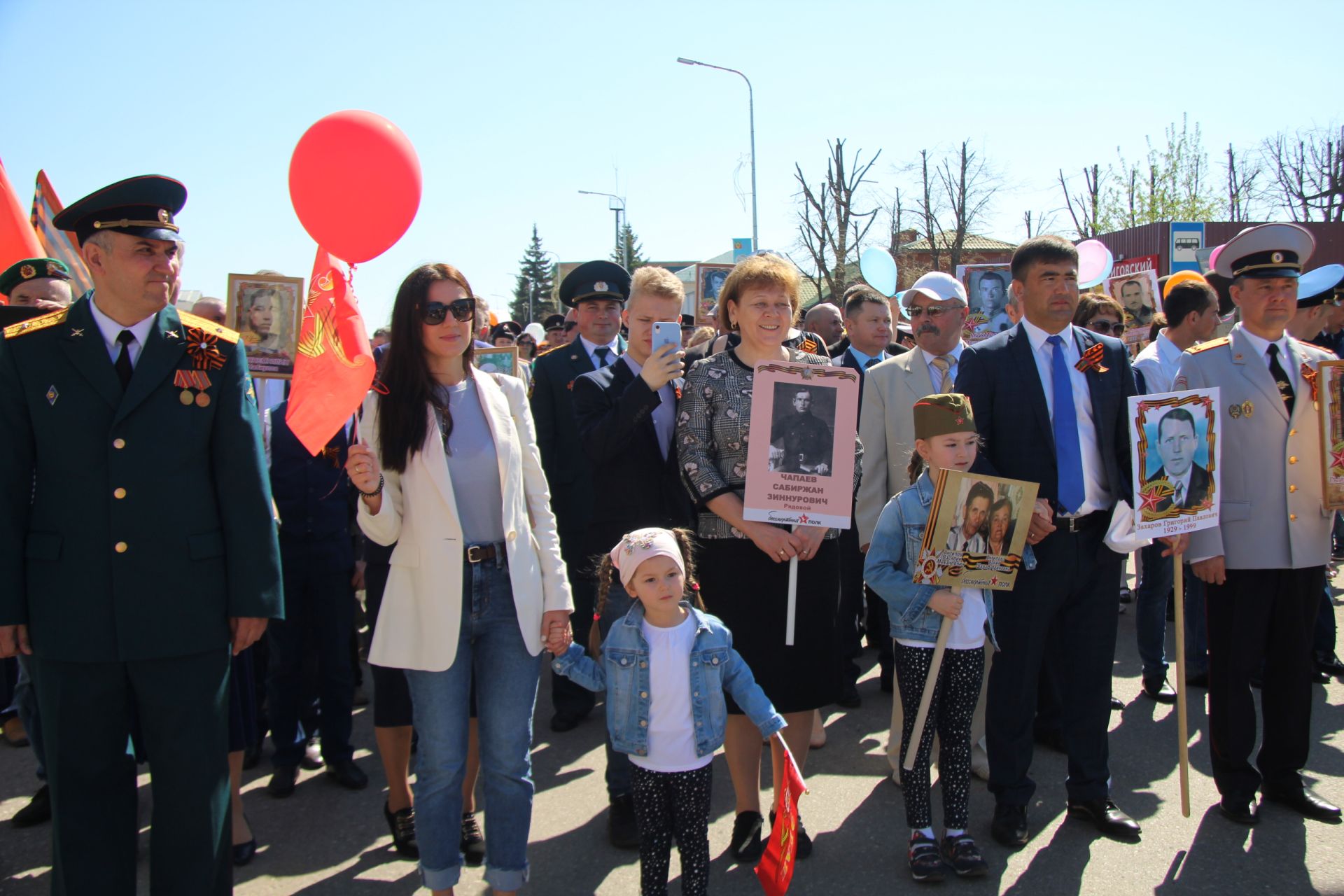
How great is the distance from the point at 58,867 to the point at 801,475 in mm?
2786

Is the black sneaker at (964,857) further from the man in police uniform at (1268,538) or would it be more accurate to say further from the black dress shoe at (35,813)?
the black dress shoe at (35,813)

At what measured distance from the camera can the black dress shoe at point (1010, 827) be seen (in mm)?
3959

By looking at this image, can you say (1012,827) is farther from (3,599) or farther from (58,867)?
(3,599)

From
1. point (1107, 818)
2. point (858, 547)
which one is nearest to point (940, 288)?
point (858, 547)

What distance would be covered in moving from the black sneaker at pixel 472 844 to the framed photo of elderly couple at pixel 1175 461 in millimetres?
3009

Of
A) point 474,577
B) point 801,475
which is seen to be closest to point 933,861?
point 801,475

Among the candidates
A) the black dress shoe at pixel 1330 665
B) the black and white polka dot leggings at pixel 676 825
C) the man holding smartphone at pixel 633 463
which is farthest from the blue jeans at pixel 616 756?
the black dress shoe at pixel 1330 665

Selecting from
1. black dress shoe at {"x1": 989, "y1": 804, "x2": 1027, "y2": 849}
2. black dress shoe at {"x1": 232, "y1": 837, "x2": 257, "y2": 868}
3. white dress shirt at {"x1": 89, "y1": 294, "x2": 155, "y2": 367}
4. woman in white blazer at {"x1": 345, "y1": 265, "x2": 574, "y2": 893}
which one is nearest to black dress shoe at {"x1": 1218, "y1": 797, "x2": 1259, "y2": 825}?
black dress shoe at {"x1": 989, "y1": 804, "x2": 1027, "y2": 849}

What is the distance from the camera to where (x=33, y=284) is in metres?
5.10

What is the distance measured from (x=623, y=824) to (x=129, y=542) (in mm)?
2280

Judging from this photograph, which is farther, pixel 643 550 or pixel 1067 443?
pixel 1067 443

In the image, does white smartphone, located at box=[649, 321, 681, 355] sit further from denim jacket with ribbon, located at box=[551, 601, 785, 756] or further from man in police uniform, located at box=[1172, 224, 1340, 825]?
man in police uniform, located at box=[1172, 224, 1340, 825]

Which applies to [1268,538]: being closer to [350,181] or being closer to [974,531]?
[974,531]

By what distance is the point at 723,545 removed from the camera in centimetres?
383
